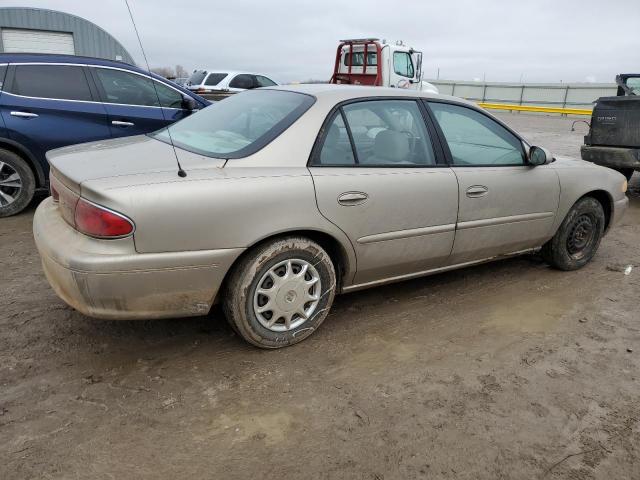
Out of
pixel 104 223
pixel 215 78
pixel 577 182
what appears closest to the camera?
pixel 104 223

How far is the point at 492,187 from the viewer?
3.66m

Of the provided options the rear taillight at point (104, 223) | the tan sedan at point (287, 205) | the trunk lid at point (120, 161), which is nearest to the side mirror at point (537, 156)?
the tan sedan at point (287, 205)

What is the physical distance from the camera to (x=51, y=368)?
274 cm

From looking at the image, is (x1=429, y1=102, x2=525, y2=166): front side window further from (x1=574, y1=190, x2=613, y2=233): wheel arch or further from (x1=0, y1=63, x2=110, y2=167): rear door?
(x1=0, y1=63, x2=110, y2=167): rear door

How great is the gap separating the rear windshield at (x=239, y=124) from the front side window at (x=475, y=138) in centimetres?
108

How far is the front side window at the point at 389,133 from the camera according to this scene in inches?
125

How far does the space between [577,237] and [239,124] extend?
3118 mm

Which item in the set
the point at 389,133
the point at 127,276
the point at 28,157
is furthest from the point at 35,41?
the point at 127,276

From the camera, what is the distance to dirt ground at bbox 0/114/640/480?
2172mm

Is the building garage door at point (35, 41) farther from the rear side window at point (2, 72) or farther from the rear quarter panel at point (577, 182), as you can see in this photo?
the rear quarter panel at point (577, 182)

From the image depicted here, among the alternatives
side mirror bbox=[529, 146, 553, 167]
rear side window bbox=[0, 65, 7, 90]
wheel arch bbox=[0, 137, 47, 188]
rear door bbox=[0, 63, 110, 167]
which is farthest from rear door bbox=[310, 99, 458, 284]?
rear side window bbox=[0, 65, 7, 90]

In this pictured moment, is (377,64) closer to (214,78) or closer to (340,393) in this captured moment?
(214,78)

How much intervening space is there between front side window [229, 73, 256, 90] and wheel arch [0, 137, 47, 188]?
10310mm

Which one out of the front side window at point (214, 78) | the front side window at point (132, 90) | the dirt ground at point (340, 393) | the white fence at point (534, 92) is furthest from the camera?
the white fence at point (534, 92)
